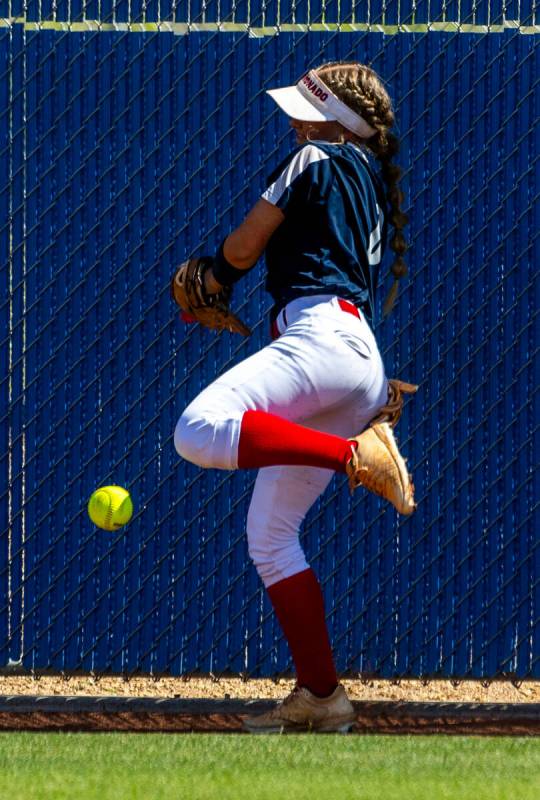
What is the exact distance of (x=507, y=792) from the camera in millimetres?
3643

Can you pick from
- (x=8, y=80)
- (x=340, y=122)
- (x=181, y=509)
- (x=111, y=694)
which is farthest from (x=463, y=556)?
(x=8, y=80)

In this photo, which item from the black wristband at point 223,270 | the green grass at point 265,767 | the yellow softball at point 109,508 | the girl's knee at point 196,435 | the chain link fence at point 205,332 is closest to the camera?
the green grass at point 265,767

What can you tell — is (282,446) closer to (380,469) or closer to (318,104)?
(380,469)

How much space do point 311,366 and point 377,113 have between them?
902 millimetres

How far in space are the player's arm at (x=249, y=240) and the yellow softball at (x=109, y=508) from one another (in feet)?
3.39

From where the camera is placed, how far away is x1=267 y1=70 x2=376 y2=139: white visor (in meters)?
4.61

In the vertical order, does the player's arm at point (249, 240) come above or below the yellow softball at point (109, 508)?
above

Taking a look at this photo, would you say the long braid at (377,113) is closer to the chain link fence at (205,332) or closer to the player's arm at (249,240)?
the player's arm at (249,240)

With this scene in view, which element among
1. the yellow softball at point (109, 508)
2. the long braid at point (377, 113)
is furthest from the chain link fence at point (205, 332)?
the long braid at point (377, 113)

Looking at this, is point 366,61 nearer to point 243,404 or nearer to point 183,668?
point 243,404

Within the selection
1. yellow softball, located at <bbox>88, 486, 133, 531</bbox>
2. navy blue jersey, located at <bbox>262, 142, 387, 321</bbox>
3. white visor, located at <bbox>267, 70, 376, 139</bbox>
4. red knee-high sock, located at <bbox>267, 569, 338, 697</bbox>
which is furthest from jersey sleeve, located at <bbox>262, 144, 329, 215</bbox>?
yellow softball, located at <bbox>88, 486, 133, 531</bbox>

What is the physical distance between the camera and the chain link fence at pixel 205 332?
559 cm

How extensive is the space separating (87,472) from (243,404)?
149 cm

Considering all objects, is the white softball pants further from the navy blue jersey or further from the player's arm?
the player's arm
